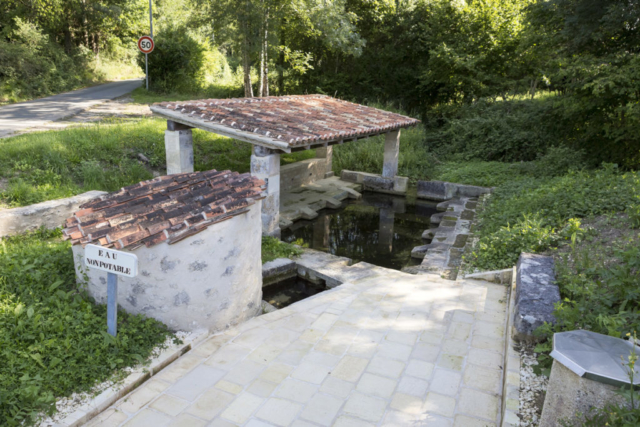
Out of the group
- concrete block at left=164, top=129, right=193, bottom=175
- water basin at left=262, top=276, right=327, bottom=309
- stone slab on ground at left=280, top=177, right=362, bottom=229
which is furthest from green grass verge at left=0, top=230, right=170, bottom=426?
stone slab on ground at left=280, top=177, right=362, bottom=229

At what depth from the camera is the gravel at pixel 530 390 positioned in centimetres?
335

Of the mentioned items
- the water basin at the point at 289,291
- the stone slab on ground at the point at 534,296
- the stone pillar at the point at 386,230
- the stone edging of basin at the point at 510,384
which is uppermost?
the stone slab on ground at the point at 534,296

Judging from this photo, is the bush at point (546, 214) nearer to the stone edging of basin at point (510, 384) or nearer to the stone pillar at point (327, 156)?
the stone edging of basin at point (510, 384)

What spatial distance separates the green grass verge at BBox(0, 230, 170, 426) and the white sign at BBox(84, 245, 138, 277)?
71 centimetres

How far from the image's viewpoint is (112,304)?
12.8 ft

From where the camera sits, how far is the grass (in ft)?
28.3

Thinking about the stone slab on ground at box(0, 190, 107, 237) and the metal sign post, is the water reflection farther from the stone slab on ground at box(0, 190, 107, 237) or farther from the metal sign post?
the metal sign post

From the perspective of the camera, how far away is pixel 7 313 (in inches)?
158

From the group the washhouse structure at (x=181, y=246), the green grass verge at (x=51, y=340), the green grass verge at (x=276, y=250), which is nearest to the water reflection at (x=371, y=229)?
the green grass verge at (x=276, y=250)

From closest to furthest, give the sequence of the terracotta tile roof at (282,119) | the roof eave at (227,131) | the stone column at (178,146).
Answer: the roof eave at (227,131) → the terracotta tile roof at (282,119) → the stone column at (178,146)

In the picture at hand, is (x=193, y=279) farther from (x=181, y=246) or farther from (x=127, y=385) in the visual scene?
(x=127, y=385)

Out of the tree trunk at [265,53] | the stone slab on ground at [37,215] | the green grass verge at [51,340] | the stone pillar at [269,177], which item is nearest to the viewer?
the green grass verge at [51,340]

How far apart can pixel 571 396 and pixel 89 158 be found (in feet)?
35.0

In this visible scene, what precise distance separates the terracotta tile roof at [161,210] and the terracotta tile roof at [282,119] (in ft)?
10.5
